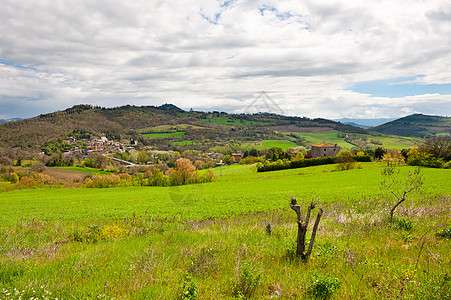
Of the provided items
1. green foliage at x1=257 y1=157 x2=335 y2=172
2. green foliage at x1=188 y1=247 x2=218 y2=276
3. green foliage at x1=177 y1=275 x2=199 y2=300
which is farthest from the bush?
green foliage at x1=177 y1=275 x2=199 y2=300

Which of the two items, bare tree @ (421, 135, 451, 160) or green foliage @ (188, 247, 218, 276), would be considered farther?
bare tree @ (421, 135, 451, 160)

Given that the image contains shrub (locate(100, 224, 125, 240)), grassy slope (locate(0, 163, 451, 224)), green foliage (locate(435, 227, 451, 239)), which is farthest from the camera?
grassy slope (locate(0, 163, 451, 224))

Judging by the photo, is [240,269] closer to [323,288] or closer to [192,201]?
[323,288]

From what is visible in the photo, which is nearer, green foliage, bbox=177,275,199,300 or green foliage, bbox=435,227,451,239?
green foliage, bbox=177,275,199,300

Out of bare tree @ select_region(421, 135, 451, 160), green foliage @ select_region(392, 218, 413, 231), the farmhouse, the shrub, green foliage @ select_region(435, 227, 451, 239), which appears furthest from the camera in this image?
the farmhouse

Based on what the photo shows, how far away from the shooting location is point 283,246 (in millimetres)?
5672

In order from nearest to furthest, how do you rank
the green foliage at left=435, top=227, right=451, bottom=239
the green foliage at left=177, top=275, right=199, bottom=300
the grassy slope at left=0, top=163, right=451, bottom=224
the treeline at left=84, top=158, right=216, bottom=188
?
the green foliage at left=177, top=275, right=199, bottom=300
the green foliage at left=435, top=227, right=451, bottom=239
the grassy slope at left=0, top=163, right=451, bottom=224
the treeline at left=84, top=158, right=216, bottom=188

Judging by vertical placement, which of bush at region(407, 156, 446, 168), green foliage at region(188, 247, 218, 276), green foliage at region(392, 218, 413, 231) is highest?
green foliage at region(188, 247, 218, 276)

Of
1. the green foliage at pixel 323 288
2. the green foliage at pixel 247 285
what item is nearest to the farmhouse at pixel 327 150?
the green foliage at pixel 323 288

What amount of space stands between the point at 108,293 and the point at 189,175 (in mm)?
55056

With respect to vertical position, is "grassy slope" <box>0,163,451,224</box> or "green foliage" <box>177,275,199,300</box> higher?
"green foliage" <box>177,275,199,300</box>

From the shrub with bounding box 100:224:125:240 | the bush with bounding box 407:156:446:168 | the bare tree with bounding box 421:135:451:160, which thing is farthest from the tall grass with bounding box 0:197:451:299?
the bare tree with bounding box 421:135:451:160

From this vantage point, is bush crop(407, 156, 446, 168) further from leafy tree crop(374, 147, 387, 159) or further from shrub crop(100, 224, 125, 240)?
shrub crop(100, 224, 125, 240)

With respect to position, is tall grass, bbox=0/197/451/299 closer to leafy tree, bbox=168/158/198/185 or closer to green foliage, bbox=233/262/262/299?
green foliage, bbox=233/262/262/299
